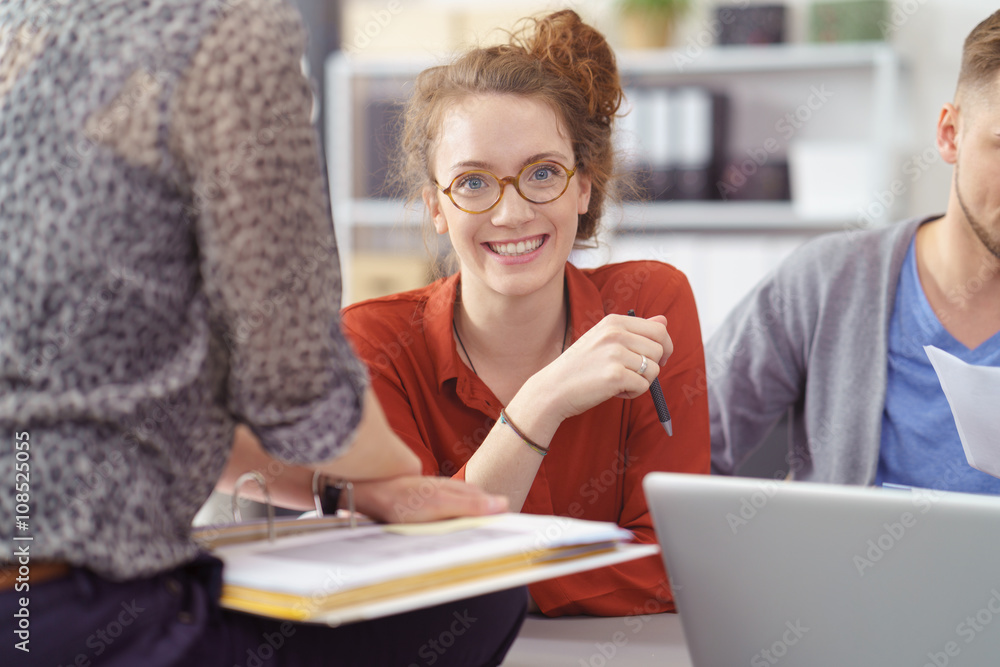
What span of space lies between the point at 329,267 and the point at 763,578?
40 centimetres

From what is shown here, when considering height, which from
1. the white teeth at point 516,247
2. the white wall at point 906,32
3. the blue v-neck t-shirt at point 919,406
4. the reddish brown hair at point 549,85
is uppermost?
the white wall at point 906,32

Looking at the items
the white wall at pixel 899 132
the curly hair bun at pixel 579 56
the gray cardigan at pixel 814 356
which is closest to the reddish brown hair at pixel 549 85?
the curly hair bun at pixel 579 56

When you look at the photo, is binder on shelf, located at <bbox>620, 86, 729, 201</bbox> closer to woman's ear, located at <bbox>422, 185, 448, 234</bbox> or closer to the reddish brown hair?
the reddish brown hair

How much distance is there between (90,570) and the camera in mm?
619

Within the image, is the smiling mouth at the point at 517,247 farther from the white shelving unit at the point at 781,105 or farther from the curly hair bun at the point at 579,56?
the white shelving unit at the point at 781,105

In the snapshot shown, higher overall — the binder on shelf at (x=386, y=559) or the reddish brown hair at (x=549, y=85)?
the reddish brown hair at (x=549, y=85)

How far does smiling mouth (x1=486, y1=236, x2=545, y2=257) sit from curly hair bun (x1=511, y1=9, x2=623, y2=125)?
22cm

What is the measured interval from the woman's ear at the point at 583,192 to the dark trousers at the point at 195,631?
707 millimetres

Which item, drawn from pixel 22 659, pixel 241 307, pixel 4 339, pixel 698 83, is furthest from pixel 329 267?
pixel 698 83

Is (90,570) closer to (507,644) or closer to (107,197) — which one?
(107,197)

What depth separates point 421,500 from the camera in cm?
79

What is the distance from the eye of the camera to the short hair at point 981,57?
1.32 metres

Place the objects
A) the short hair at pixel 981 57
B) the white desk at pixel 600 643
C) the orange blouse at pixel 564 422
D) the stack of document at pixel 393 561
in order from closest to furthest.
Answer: the stack of document at pixel 393 561 < the white desk at pixel 600 643 < the orange blouse at pixel 564 422 < the short hair at pixel 981 57

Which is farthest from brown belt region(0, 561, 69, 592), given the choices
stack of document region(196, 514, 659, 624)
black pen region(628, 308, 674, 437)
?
black pen region(628, 308, 674, 437)
